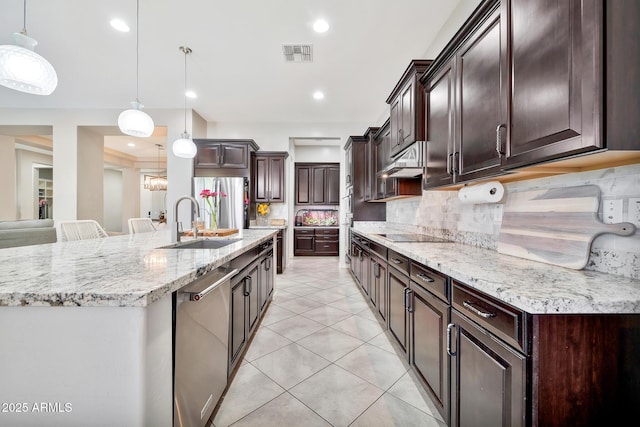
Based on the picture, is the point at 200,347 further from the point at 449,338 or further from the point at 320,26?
the point at 320,26

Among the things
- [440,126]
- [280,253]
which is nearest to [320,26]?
[440,126]

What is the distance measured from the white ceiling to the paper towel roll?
1.87 meters

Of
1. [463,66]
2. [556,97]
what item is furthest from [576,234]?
[463,66]

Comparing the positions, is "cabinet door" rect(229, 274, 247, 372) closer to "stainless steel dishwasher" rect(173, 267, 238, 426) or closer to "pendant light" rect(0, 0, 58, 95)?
"stainless steel dishwasher" rect(173, 267, 238, 426)

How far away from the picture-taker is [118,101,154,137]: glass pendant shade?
7.77 ft

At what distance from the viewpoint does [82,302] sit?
73cm

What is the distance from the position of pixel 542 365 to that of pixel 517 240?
84cm

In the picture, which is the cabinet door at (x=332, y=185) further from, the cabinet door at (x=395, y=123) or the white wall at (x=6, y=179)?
the white wall at (x=6, y=179)

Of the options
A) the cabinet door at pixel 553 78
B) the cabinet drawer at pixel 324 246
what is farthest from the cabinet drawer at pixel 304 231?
the cabinet door at pixel 553 78

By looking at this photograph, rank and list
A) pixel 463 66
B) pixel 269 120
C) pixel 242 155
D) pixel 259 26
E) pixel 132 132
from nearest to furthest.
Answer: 1. pixel 463 66
2. pixel 132 132
3. pixel 259 26
4. pixel 242 155
5. pixel 269 120

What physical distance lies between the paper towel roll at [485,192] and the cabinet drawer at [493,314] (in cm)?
78

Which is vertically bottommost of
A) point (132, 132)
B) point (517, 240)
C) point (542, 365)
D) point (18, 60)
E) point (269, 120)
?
point (542, 365)

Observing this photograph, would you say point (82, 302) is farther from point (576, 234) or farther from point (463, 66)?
point (463, 66)

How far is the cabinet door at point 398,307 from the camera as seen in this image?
183cm
